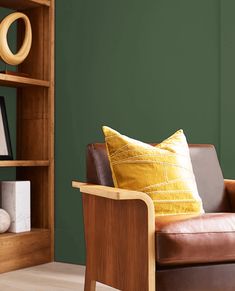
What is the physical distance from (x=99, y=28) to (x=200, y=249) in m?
2.19

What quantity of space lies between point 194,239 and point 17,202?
1.71m

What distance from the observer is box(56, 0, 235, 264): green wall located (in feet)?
11.7

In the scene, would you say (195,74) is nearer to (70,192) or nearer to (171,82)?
(171,82)

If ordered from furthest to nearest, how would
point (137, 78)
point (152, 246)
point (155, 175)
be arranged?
point (137, 78) → point (155, 175) → point (152, 246)

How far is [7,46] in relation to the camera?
3.69m

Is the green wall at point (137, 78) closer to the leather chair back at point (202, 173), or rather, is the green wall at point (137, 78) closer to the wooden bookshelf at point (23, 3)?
the wooden bookshelf at point (23, 3)

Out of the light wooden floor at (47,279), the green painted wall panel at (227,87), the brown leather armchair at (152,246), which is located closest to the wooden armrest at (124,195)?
the brown leather armchair at (152,246)

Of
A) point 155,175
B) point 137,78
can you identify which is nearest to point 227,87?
point 137,78

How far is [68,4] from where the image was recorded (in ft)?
13.8

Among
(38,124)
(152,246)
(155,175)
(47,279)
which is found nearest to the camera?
(152,246)

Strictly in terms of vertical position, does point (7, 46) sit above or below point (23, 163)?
above

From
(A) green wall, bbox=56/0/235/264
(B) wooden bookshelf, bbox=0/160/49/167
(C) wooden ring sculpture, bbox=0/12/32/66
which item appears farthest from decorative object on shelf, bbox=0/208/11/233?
(C) wooden ring sculpture, bbox=0/12/32/66

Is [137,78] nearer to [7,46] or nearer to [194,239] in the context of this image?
[7,46]

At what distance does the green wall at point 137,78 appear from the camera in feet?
11.7
